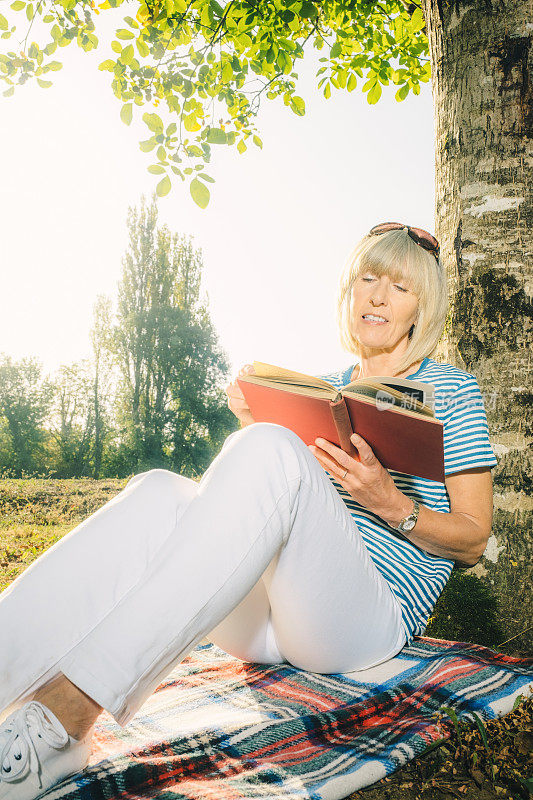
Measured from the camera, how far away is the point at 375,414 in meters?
1.52

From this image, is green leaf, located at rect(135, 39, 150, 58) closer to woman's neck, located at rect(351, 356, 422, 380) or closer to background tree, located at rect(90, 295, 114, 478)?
woman's neck, located at rect(351, 356, 422, 380)

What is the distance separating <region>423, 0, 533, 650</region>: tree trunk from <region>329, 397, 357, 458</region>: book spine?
1154 millimetres

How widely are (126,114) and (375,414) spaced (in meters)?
3.47

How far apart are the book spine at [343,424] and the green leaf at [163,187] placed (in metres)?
2.61

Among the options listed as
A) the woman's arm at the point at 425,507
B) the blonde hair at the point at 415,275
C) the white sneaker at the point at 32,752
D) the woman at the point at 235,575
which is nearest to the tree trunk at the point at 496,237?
the blonde hair at the point at 415,275

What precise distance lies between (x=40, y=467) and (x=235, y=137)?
9.28 meters

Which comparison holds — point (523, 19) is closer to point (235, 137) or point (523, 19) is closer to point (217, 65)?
point (217, 65)

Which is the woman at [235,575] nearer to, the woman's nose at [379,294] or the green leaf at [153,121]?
the woman's nose at [379,294]

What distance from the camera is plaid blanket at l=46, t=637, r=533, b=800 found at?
1.27m

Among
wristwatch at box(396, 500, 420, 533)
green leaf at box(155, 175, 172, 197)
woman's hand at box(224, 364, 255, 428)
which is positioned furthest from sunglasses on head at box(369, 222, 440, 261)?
green leaf at box(155, 175, 172, 197)

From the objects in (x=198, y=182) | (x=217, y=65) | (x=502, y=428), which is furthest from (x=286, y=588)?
(x=217, y=65)

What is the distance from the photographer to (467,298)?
266 centimetres

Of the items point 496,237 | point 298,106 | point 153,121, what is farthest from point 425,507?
point 298,106

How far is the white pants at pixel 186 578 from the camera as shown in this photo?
1233mm
